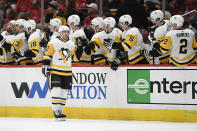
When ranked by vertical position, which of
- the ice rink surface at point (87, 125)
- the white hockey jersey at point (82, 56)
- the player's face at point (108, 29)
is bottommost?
the ice rink surface at point (87, 125)

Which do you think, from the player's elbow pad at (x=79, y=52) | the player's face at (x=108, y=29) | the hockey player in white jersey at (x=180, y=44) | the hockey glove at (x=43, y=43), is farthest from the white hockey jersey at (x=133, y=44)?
the hockey glove at (x=43, y=43)

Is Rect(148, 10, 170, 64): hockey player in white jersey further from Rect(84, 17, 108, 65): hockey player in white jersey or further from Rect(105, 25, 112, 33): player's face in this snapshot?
Rect(84, 17, 108, 65): hockey player in white jersey

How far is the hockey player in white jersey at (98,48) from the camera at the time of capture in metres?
12.5

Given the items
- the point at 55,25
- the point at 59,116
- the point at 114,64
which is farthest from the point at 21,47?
the point at 114,64

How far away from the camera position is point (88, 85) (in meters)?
12.3

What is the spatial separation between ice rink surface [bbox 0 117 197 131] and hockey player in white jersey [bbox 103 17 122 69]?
1.48m

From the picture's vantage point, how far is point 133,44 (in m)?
12.2

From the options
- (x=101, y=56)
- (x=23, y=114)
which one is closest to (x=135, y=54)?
(x=101, y=56)

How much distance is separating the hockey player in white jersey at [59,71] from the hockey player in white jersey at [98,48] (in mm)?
806

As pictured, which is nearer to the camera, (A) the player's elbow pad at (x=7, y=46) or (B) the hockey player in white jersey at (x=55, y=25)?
(B) the hockey player in white jersey at (x=55, y=25)

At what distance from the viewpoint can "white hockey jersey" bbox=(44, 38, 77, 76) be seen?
466 inches

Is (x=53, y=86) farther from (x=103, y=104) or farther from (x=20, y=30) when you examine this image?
(x=20, y=30)

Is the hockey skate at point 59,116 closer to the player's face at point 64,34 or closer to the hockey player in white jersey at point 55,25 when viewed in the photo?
the player's face at point 64,34

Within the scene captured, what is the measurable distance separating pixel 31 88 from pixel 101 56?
164 centimetres
